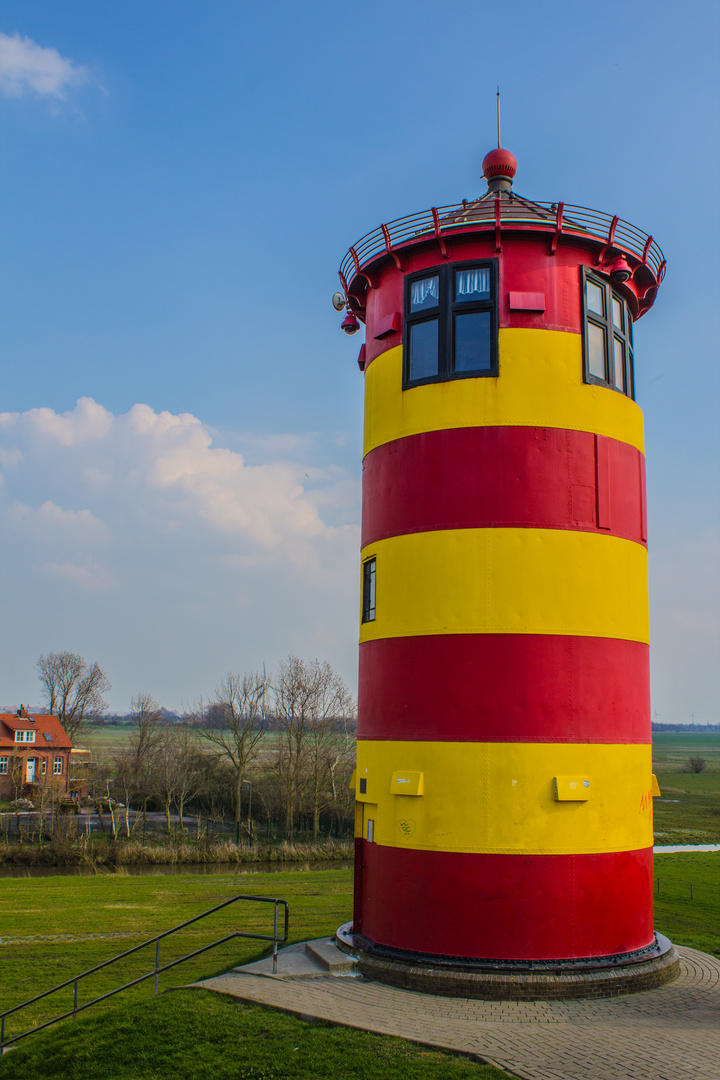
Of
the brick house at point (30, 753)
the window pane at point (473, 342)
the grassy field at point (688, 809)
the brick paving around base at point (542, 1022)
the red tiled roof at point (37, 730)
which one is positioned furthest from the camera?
the red tiled roof at point (37, 730)

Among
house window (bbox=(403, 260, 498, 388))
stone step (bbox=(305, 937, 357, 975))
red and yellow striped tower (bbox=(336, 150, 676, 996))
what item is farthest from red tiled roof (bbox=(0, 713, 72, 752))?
house window (bbox=(403, 260, 498, 388))

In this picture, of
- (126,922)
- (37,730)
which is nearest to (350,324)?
(126,922)

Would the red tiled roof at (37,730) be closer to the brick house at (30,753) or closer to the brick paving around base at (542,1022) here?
the brick house at (30,753)

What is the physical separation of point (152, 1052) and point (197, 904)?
17.2 m

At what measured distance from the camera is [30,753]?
6119 cm

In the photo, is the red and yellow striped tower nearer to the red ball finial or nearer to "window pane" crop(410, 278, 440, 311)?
"window pane" crop(410, 278, 440, 311)

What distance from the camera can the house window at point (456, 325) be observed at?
1339 cm

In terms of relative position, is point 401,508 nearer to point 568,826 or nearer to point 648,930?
point 568,826

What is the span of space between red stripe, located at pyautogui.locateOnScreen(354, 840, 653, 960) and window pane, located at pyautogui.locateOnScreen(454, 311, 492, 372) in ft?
24.9

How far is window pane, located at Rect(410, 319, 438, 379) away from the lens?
1375 cm

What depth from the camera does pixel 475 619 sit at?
1254 centimetres

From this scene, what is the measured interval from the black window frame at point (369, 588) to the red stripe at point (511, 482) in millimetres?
898

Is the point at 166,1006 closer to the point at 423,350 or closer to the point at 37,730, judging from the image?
the point at 423,350

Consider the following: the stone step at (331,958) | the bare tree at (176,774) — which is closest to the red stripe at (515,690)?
the stone step at (331,958)
